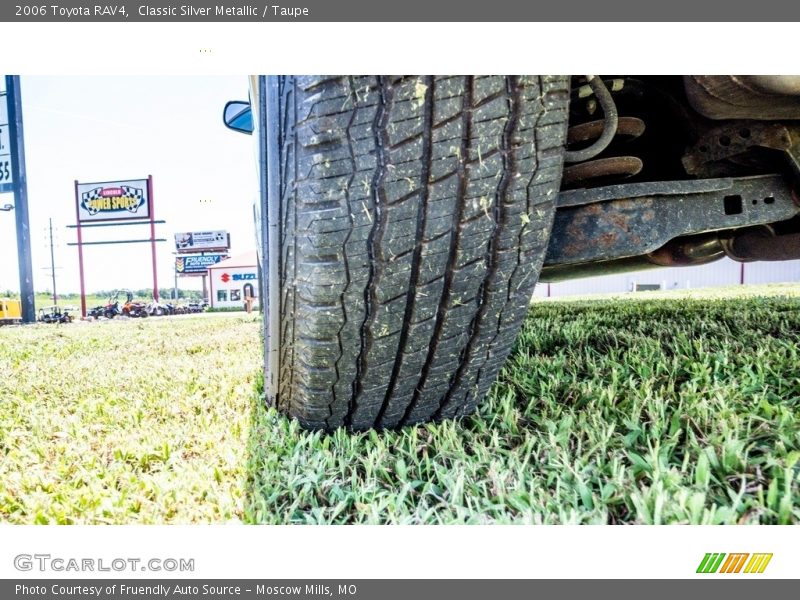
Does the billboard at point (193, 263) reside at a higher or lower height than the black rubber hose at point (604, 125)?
lower

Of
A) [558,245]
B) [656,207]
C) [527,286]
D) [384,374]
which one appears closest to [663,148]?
[656,207]

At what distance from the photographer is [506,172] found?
578mm

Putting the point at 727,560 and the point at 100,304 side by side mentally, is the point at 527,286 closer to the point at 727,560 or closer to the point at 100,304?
the point at 727,560

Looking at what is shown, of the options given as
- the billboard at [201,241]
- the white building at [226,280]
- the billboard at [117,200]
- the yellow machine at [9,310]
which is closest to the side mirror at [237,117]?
the yellow machine at [9,310]

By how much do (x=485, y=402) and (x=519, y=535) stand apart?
1.26ft

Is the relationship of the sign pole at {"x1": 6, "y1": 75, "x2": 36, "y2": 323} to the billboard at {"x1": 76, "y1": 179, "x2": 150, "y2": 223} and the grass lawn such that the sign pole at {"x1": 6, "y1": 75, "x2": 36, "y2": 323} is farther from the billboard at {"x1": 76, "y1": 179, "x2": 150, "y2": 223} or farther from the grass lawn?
the billboard at {"x1": 76, "y1": 179, "x2": 150, "y2": 223}

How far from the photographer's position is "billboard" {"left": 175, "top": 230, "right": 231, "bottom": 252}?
37.8 ft

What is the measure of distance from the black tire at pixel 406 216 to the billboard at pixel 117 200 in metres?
6.18

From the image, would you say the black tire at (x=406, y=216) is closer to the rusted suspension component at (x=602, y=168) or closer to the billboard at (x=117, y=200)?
the rusted suspension component at (x=602, y=168)

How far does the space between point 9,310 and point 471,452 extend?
5.35m

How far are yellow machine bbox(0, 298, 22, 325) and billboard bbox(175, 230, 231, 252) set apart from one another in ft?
22.5

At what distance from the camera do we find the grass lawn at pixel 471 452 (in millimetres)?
567

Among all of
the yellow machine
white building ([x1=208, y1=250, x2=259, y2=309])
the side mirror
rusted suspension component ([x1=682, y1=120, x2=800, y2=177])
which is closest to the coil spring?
rusted suspension component ([x1=682, y1=120, x2=800, y2=177])

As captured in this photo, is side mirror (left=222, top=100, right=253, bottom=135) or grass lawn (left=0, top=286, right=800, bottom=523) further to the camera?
side mirror (left=222, top=100, right=253, bottom=135)
